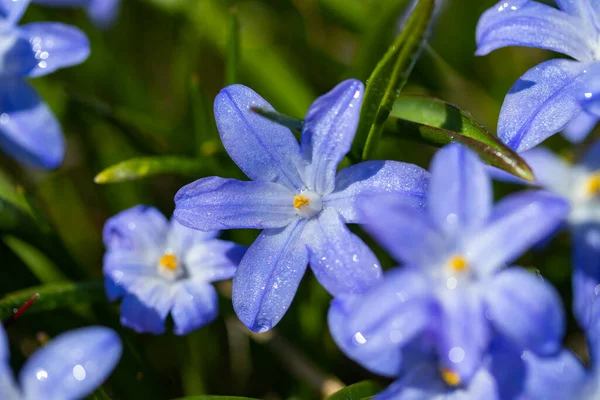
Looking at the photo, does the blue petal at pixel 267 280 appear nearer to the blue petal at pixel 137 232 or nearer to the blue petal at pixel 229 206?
the blue petal at pixel 229 206

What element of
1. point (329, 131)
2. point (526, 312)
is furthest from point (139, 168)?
point (526, 312)

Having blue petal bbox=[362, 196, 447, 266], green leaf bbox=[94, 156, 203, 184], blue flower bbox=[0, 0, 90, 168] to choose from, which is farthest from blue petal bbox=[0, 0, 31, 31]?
blue petal bbox=[362, 196, 447, 266]

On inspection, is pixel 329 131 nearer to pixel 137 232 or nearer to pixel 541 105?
pixel 541 105

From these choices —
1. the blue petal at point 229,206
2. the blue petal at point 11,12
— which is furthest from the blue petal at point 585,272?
the blue petal at point 11,12

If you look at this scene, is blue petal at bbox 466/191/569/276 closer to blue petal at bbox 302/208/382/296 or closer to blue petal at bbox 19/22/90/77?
blue petal at bbox 302/208/382/296

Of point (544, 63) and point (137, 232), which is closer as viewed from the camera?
point (544, 63)

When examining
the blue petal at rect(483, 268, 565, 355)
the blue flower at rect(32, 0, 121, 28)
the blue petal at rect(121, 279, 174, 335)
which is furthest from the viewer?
the blue flower at rect(32, 0, 121, 28)

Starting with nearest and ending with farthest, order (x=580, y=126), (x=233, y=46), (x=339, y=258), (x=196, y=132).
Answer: (x=339, y=258), (x=580, y=126), (x=233, y=46), (x=196, y=132)
